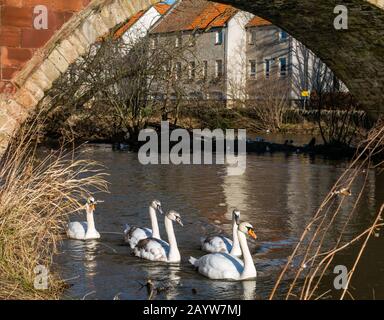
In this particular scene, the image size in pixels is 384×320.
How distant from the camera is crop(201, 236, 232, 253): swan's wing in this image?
8961mm

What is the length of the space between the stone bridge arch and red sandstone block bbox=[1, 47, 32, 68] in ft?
0.24

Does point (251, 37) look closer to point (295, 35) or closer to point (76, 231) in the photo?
point (295, 35)

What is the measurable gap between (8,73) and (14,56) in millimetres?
192

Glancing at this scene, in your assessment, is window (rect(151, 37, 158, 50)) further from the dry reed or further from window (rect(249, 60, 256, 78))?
window (rect(249, 60, 256, 78))

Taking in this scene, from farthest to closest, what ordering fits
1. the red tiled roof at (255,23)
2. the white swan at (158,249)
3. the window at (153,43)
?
the red tiled roof at (255,23) → the window at (153,43) → the white swan at (158,249)

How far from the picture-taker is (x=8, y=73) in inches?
324

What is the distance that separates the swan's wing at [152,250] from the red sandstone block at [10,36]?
2.60m

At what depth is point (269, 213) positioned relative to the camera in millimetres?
12016

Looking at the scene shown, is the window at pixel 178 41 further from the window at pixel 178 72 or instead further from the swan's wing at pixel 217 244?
the swan's wing at pixel 217 244

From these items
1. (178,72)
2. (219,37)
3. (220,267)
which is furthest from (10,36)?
(219,37)

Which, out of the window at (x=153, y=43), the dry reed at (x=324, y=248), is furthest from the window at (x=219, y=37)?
the dry reed at (x=324, y=248)

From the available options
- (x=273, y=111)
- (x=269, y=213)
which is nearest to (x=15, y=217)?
(x=269, y=213)

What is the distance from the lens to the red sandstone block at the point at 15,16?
8.14m
